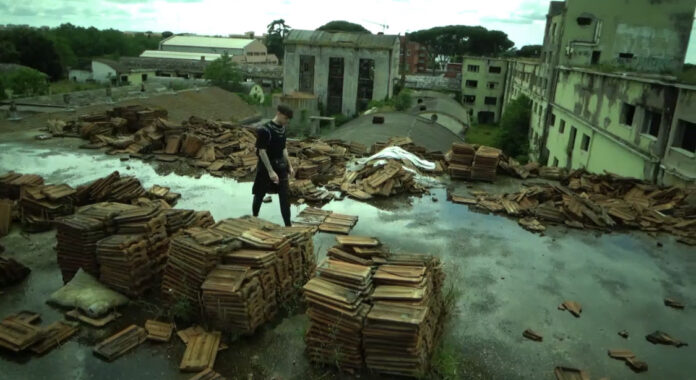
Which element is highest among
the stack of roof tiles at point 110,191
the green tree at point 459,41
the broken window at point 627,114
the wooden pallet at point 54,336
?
the green tree at point 459,41

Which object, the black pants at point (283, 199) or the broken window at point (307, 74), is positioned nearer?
the black pants at point (283, 199)

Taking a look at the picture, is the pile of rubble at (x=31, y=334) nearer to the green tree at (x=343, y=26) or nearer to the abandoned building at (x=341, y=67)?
the abandoned building at (x=341, y=67)

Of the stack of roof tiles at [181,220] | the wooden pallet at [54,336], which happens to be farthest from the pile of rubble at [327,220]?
the wooden pallet at [54,336]

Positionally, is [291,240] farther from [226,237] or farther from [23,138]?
[23,138]

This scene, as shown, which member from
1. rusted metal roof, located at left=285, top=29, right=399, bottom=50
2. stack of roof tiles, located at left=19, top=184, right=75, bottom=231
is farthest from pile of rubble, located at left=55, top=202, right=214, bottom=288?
rusted metal roof, located at left=285, top=29, right=399, bottom=50

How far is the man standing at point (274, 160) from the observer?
755cm

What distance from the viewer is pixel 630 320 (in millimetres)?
6191

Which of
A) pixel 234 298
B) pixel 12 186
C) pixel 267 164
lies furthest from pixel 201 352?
pixel 12 186

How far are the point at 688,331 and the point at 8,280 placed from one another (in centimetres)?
943

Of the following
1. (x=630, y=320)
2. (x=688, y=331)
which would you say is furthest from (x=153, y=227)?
(x=688, y=331)

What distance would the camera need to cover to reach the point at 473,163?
40.7 feet

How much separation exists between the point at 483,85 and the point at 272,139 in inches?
2251

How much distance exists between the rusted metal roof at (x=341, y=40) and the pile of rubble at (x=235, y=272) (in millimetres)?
43532

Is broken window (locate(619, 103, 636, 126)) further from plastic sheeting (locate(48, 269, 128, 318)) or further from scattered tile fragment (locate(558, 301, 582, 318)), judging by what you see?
plastic sheeting (locate(48, 269, 128, 318))
